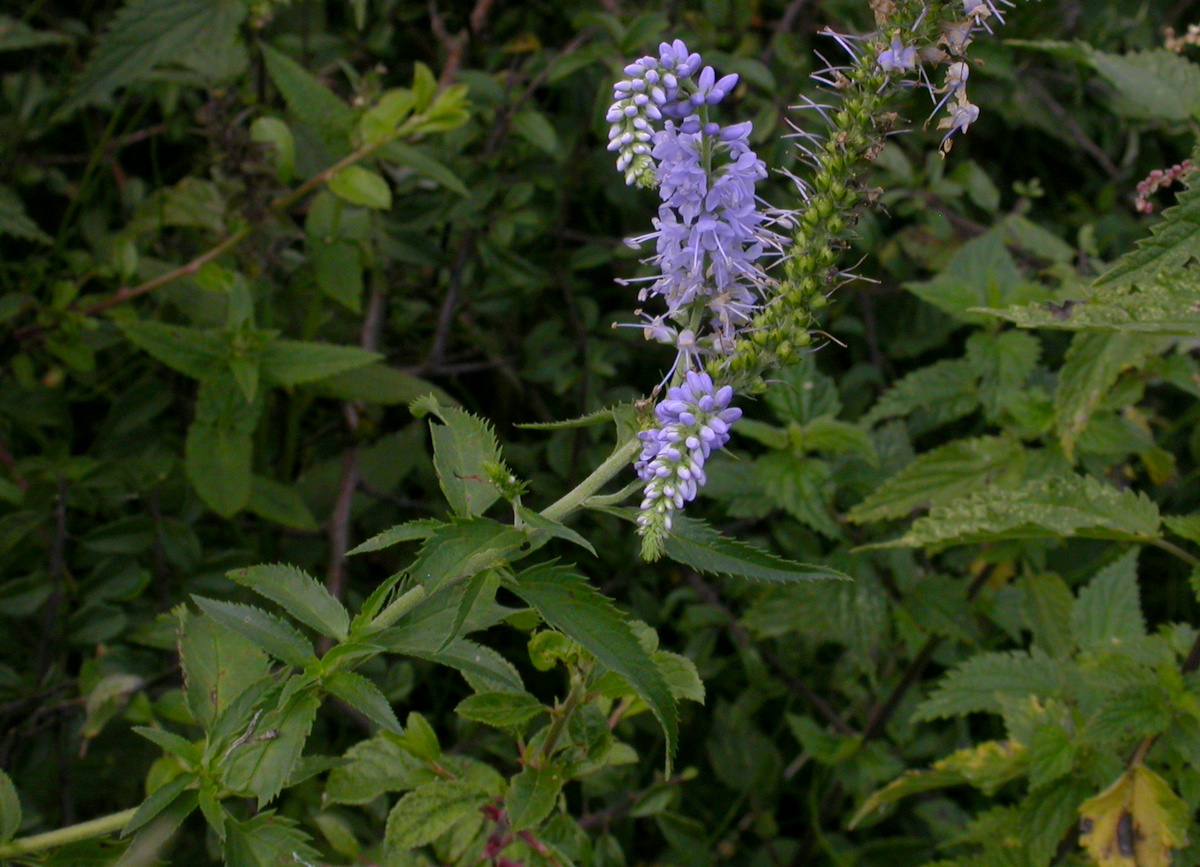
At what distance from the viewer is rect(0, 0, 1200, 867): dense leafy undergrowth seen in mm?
1519

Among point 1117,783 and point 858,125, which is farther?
point 1117,783

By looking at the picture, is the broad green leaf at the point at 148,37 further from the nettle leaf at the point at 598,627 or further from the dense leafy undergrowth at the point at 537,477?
the nettle leaf at the point at 598,627

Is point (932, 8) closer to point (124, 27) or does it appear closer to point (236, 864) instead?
point (236, 864)

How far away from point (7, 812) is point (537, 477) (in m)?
1.43

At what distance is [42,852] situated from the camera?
5.21ft

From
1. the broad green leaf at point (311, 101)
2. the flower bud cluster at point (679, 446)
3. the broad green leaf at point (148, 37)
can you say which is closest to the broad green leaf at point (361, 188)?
the broad green leaf at point (311, 101)

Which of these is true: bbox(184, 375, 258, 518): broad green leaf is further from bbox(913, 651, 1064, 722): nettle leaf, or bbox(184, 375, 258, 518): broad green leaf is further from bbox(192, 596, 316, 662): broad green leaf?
bbox(913, 651, 1064, 722): nettle leaf

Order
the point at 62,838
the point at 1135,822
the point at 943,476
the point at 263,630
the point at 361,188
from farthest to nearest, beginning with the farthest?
the point at 361,188 → the point at 943,476 → the point at 1135,822 → the point at 62,838 → the point at 263,630

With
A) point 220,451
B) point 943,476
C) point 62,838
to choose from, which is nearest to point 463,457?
point 62,838

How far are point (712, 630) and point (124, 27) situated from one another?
1.97 meters

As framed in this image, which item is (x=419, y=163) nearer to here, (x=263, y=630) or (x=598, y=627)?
(x=263, y=630)

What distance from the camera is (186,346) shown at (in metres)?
2.30

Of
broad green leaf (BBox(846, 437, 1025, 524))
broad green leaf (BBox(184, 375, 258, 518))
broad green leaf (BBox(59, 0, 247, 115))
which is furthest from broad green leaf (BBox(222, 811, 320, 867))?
broad green leaf (BBox(59, 0, 247, 115))

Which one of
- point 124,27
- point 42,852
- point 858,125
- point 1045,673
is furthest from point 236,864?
point 124,27
